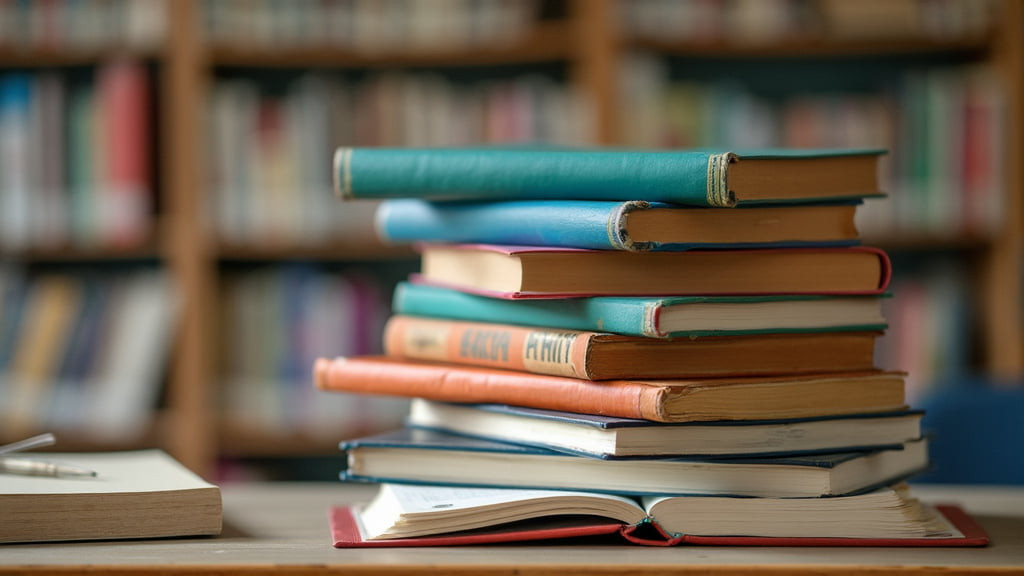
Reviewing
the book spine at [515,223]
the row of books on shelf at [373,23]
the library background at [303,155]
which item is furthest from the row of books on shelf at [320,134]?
the book spine at [515,223]

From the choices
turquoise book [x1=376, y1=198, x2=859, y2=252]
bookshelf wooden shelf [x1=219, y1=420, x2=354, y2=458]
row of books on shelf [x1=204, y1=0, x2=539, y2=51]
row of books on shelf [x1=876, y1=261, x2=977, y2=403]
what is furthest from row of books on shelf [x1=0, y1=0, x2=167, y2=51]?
turquoise book [x1=376, y1=198, x2=859, y2=252]

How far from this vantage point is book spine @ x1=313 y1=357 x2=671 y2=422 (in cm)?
72

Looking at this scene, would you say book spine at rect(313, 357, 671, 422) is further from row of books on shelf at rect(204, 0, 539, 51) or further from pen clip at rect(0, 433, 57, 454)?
row of books on shelf at rect(204, 0, 539, 51)

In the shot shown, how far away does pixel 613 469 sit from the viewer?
76 centimetres

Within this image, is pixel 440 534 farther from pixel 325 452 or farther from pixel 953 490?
pixel 325 452

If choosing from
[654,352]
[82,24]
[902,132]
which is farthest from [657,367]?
[82,24]

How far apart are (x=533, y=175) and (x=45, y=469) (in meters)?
0.39

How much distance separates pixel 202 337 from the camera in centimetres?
250

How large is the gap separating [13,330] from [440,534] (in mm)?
2010

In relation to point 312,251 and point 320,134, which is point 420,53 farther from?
point 312,251

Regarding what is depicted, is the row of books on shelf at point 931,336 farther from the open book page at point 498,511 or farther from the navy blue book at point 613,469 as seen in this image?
the open book page at point 498,511

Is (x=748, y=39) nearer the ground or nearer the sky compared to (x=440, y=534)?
nearer the sky

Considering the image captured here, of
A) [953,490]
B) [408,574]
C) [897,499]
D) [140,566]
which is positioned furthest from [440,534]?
[953,490]

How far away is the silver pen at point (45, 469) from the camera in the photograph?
0.80 m
